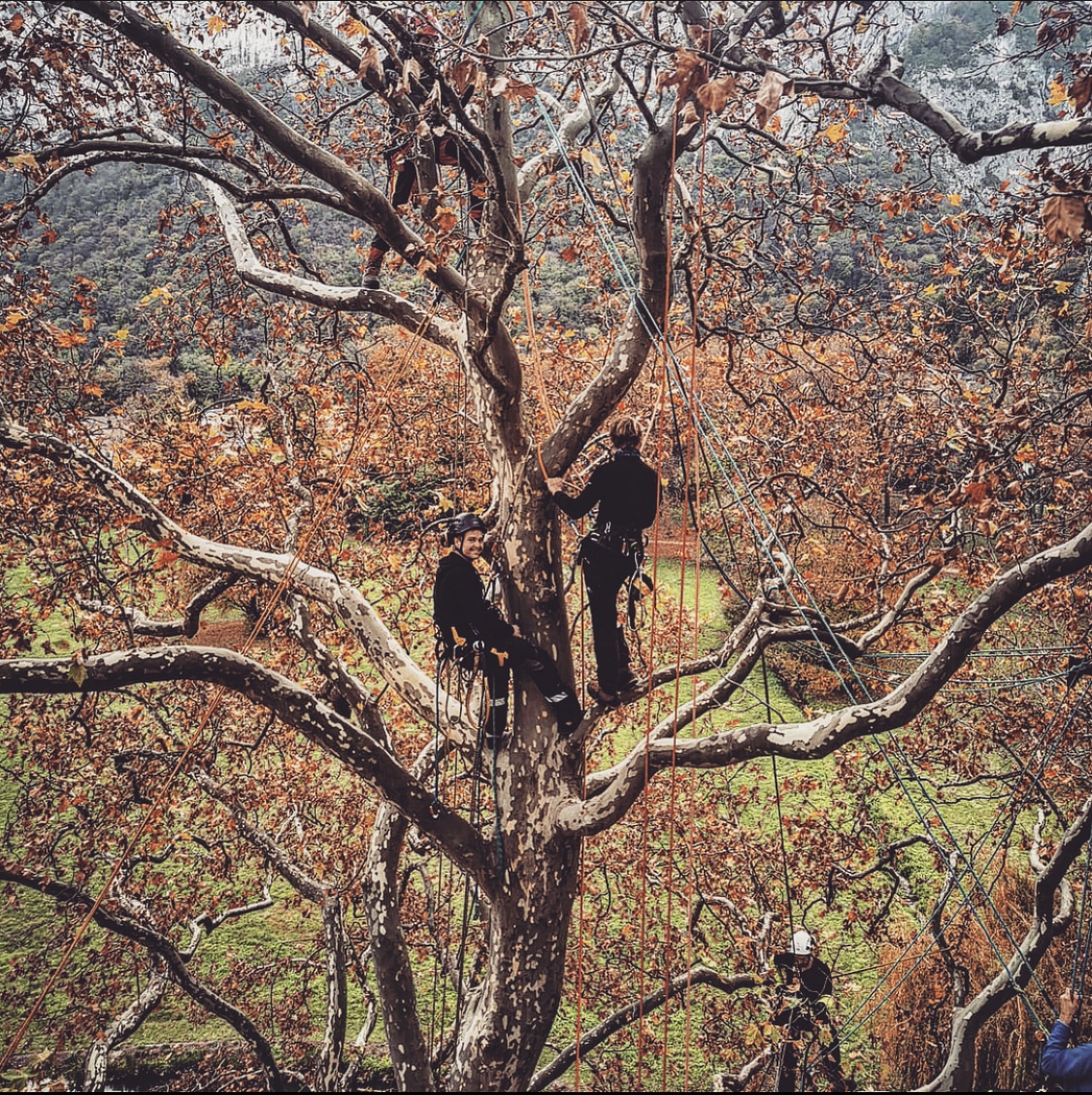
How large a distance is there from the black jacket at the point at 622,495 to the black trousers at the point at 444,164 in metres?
1.70

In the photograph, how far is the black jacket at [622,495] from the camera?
469 cm

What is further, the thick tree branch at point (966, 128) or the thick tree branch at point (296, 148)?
the thick tree branch at point (296, 148)

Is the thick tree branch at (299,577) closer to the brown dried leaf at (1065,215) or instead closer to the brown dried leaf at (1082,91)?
the brown dried leaf at (1065,215)

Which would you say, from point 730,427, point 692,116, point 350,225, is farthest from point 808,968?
point 350,225

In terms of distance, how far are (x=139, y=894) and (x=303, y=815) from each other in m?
1.74

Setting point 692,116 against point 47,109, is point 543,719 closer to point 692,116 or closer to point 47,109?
point 692,116

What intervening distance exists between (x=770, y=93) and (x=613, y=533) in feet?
8.48

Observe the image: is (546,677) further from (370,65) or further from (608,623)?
(370,65)

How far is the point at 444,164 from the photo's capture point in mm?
5207

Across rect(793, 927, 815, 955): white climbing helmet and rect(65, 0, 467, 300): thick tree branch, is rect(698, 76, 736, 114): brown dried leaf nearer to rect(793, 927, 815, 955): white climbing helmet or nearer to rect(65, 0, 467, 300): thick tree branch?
rect(65, 0, 467, 300): thick tree branch

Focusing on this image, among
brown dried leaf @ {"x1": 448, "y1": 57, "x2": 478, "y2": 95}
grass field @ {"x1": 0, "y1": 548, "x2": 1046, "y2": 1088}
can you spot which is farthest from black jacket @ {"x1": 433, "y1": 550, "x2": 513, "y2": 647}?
grass field @ {"x1": 0, "y1": 548, "x2": 1046, "y2": 1088}

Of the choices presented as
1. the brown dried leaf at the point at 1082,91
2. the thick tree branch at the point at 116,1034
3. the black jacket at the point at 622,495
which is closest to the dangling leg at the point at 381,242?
the black jacket at the point at 622,495

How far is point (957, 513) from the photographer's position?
5.26 metres

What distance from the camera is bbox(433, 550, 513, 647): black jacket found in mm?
4539
